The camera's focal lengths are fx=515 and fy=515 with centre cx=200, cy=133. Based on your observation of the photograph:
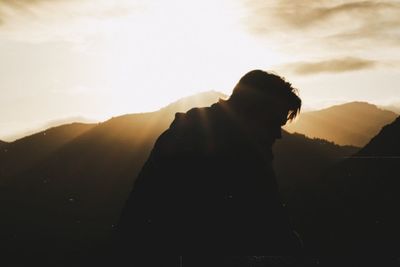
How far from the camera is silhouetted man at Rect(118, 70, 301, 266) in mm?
1972

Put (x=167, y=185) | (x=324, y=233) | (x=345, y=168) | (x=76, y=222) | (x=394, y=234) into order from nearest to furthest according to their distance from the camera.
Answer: (x=167, y=185) → (x=394, y=234) → (x=324, y=233) → (x=345, y=168) → (x=76, y=222)

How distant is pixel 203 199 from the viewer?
81.0 inches

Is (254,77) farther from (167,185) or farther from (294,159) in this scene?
(294,159)

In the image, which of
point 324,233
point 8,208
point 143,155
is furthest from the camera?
point 143,155

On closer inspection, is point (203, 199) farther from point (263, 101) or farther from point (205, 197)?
point (263, 101)

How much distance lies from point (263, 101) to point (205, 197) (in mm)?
848

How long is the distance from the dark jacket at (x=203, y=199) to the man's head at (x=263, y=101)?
359 millimetres

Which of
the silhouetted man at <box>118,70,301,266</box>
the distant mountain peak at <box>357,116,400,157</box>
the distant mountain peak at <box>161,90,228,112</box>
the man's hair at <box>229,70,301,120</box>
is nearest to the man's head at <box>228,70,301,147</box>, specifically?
the man's hair at <box>229,70,301,120</box>

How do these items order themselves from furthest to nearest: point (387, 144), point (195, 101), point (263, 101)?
point (195, 101) < point (387, 144) < point (263, 101)

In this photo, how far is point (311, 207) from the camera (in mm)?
46156

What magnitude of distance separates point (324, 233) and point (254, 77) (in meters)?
40.9

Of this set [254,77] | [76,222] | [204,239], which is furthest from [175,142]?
[76,222]

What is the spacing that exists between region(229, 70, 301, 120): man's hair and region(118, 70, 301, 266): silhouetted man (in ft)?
0.96

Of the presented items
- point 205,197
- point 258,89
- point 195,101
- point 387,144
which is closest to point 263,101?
point 258,89
